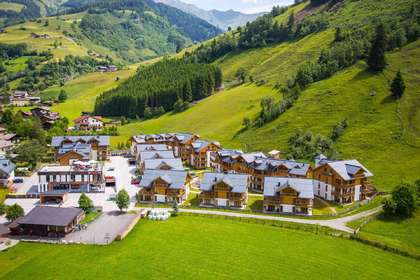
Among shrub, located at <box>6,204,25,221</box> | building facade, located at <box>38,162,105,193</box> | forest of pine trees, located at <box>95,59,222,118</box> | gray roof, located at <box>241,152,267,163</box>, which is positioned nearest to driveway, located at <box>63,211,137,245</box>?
shrub, located at <box>6,204,25,221</box>

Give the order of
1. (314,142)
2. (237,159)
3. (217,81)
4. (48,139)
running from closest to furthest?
(237,159) → (314,142) → (48,139) → (217,81)

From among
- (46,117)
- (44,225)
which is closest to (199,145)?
(44,225)

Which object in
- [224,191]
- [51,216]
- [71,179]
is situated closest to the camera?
[51,216]

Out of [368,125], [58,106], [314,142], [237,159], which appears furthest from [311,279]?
[58,106]

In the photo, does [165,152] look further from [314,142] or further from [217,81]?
[217,81]

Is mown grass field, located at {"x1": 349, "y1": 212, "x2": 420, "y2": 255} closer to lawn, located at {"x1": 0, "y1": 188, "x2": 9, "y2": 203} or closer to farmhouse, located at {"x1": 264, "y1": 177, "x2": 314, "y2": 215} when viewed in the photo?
farmhouse, located at {"x1": 264, "y1": 177, "x2": 314, "y2": 215}

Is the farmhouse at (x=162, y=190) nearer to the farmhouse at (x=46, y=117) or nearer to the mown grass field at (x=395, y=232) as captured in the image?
the mown grass field at (x=395, y=232)

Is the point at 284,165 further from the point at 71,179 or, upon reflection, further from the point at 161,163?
the point at 71,179
